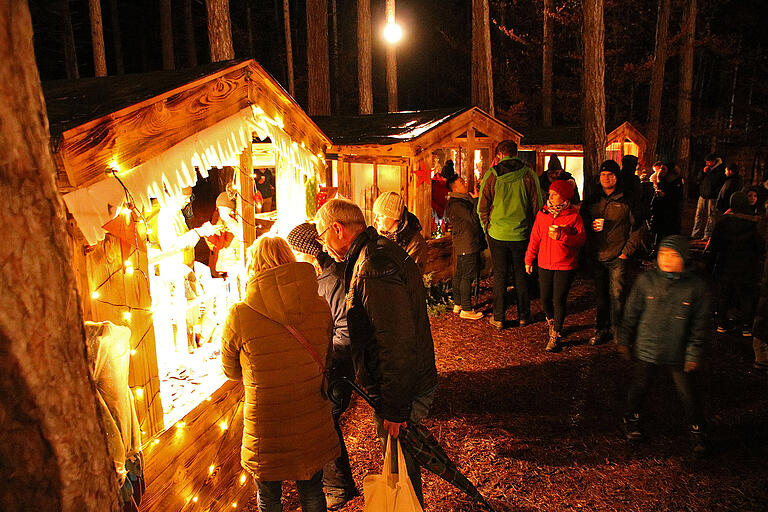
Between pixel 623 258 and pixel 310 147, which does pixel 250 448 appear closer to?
pixel 310 147

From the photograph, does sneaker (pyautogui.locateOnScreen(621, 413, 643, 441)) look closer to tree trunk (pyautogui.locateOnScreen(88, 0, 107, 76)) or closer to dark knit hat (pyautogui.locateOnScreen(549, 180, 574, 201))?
dark knit hat (pyautogui.locateOnScreen(549, 180, 574, 201))

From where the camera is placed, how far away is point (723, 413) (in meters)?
5.19

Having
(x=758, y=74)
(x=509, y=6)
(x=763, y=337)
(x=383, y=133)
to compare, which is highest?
(x=509, y=6)

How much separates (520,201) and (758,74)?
2477cm

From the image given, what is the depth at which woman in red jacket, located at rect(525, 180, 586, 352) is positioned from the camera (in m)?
6.21

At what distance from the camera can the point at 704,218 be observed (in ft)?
44.6

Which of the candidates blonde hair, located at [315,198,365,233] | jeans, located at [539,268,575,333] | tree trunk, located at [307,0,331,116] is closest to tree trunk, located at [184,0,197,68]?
tree trunk, located at [307,0,331,116]

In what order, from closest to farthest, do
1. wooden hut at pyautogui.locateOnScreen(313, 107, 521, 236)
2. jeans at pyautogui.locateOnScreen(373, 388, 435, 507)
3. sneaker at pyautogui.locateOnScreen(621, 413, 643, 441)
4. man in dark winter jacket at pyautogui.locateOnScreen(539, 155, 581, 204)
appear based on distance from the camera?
jeans at pyautogui.locateOnScreen(373, 388, 435, 507) → sneaker at pyautogui.locateOnScreen(621, 413, 643, 441) → man in dark winter jacket at pyautogui.locateOnScreen(539, 155, 581, 204) → wooden hut at pyautogui.locateOnScreen(313, 107, 521, 236)

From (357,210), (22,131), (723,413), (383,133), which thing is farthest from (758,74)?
(22,131)

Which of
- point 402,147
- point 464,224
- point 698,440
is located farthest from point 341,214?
point 402,147

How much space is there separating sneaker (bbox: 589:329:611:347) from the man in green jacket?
1.08m

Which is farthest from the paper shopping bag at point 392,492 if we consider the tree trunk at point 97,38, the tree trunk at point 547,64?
the tree trunk at point 547,64

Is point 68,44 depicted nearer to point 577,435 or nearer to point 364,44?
point 364,44

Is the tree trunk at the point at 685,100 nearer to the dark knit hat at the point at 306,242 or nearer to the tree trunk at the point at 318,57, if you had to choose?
the tree trunk at the point at 318,57
